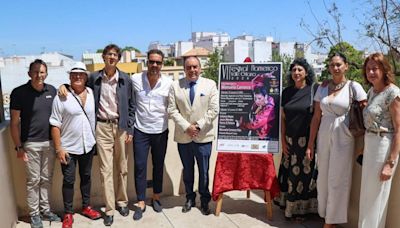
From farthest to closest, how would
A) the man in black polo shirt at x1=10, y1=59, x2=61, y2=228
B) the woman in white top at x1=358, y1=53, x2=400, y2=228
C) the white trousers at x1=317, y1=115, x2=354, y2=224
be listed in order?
the man in black polo shirt at x1=10, y1=59, x2=61, y2=228, the white trousers at x1=317, y1=115, x2=354, y2=224, the woman in white top at x1=358, y1=53, x2=400, y2=228

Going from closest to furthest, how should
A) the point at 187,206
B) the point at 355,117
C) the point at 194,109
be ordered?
the point at 355,117 < the point at 194,109 < the point at 187,206

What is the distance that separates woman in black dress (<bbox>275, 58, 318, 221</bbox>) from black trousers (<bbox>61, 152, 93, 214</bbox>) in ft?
6.03

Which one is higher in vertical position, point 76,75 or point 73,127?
point 76,75

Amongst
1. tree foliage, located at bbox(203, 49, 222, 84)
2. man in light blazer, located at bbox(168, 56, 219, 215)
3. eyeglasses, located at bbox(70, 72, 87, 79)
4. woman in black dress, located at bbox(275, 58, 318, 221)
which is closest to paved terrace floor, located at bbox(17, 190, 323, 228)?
woman in black dress, located at bbox(275, 58, 318, 221)

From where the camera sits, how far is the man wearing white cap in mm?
3197

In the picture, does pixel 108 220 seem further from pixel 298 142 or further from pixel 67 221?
pixel 298 142

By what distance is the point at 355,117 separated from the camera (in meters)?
2.76

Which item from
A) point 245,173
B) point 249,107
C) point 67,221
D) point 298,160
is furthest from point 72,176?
point 298,160

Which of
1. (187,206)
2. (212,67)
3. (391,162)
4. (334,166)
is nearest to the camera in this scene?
(391,162)

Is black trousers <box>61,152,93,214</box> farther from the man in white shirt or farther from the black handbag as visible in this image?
the black handbag

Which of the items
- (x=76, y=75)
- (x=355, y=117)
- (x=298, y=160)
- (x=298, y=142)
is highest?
(x=76, y=75)

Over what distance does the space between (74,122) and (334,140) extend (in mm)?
2205

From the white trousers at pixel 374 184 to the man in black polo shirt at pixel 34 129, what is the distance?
8.61ft

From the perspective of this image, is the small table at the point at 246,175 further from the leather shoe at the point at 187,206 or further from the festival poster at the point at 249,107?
the leather shoe at the point at 187,206
